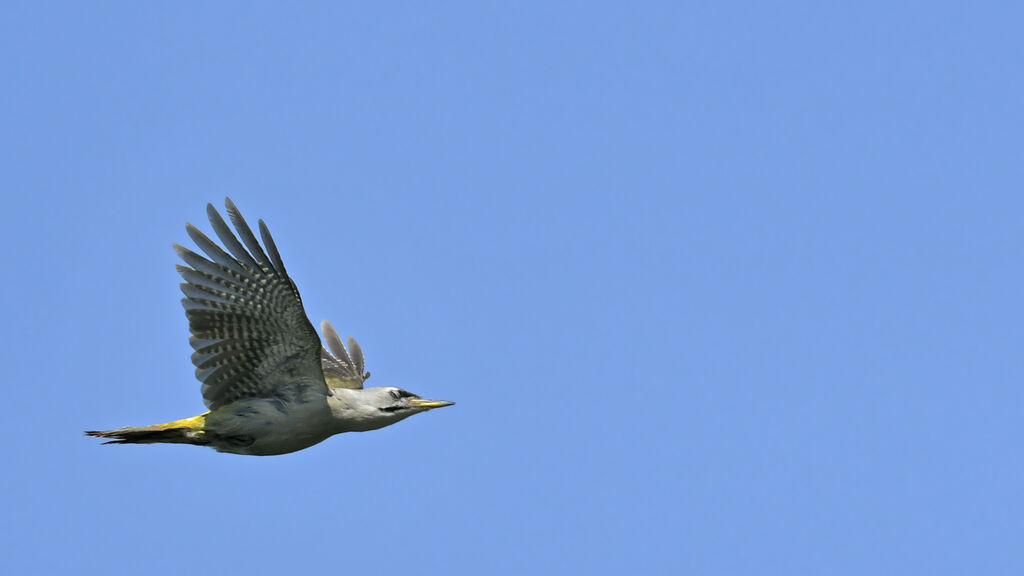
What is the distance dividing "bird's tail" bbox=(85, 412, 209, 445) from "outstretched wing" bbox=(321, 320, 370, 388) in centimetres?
253

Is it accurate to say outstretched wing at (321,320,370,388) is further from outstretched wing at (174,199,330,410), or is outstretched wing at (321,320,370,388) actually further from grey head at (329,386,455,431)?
outstretched wing at (174,199,330,410)

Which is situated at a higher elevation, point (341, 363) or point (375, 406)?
point (341, 363)

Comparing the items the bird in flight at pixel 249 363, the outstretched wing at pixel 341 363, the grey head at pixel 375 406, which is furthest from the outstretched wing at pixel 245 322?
the outstretched wing at pixel 341 363

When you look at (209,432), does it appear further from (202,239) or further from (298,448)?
(202,239)

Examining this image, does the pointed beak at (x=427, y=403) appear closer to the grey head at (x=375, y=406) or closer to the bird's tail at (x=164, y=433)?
the grey head at (x=375, y=406)

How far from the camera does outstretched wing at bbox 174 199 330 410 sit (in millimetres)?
13188

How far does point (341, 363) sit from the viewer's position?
1652 cm

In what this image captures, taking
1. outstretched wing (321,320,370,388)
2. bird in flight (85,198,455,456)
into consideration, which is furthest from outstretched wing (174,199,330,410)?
outstretched wing (321,320,370,388)

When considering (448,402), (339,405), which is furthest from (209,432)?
(448,402)

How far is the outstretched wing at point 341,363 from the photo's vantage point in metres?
16.2

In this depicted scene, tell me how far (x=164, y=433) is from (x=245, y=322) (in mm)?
1506

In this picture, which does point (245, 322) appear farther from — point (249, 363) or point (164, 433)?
point (164, 433)

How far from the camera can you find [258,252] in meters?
13.1

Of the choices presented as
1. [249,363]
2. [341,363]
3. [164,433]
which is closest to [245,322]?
[249,363]
